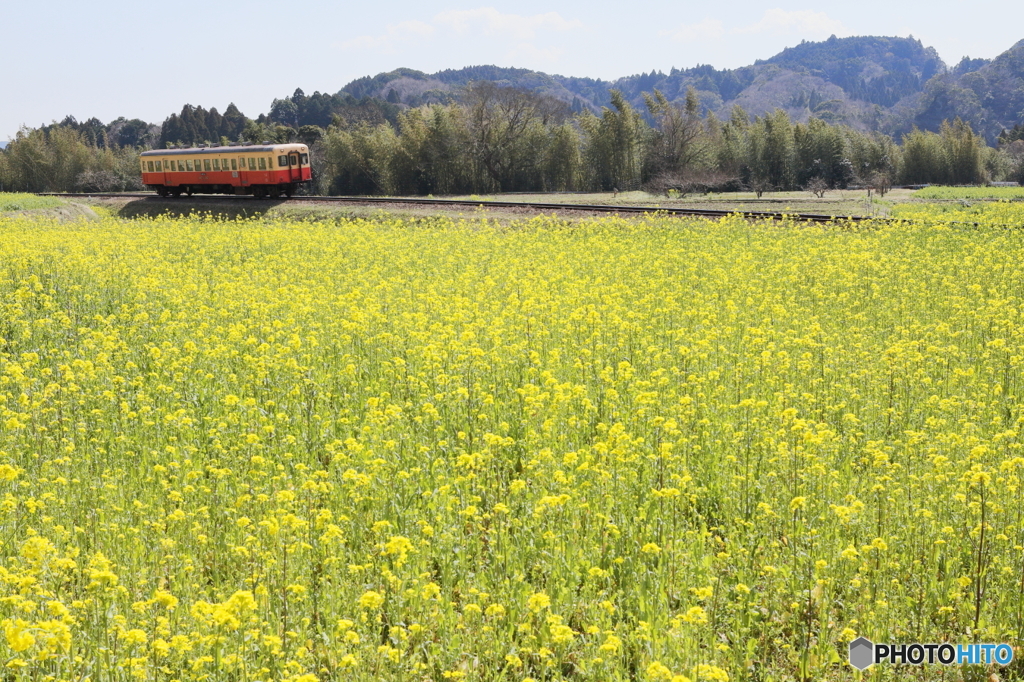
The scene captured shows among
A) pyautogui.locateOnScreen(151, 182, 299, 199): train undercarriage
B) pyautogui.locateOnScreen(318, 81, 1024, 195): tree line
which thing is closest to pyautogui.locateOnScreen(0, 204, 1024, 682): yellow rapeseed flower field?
pyautogui.locateOnScreen(151, 182, 299, 199): train undercarriage

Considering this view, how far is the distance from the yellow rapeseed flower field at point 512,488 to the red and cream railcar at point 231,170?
21278 millimetres

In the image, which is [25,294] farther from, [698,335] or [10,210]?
[10,210]

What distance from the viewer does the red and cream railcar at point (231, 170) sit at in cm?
3294

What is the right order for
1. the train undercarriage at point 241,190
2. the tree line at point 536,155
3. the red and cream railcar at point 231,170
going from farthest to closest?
the tree line at point 536,155
the train undercarriage at point 241,190
the red and cream railcar at point 231,170

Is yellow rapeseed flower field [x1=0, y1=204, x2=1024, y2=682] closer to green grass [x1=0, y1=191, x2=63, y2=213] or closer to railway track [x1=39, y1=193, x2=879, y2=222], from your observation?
railway track [x1=39, y1=193, x2=879, y2=222]

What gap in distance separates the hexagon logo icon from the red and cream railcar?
3204cm

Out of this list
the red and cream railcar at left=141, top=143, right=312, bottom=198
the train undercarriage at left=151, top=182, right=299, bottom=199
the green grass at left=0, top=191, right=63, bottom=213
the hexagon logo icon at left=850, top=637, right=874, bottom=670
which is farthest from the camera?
the train undercarriage at left=151, top=182, right=299, bottom=199

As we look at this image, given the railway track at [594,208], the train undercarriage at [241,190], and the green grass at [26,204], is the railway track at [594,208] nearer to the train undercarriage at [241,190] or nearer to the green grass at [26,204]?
the train undercarriage at [241,190]

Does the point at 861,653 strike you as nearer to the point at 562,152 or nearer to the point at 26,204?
the point at 26,204

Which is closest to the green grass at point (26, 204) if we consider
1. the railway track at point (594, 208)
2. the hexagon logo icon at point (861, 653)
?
the railway track at point (594, 208)

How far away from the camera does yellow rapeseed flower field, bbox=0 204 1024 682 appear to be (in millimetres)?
4328

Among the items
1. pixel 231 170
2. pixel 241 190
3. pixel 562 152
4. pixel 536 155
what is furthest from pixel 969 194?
pixel 231 170

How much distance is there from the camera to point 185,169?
35781 millimetres

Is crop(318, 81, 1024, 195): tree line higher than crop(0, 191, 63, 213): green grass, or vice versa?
crop(318, 81, 1024, 195): tree line
